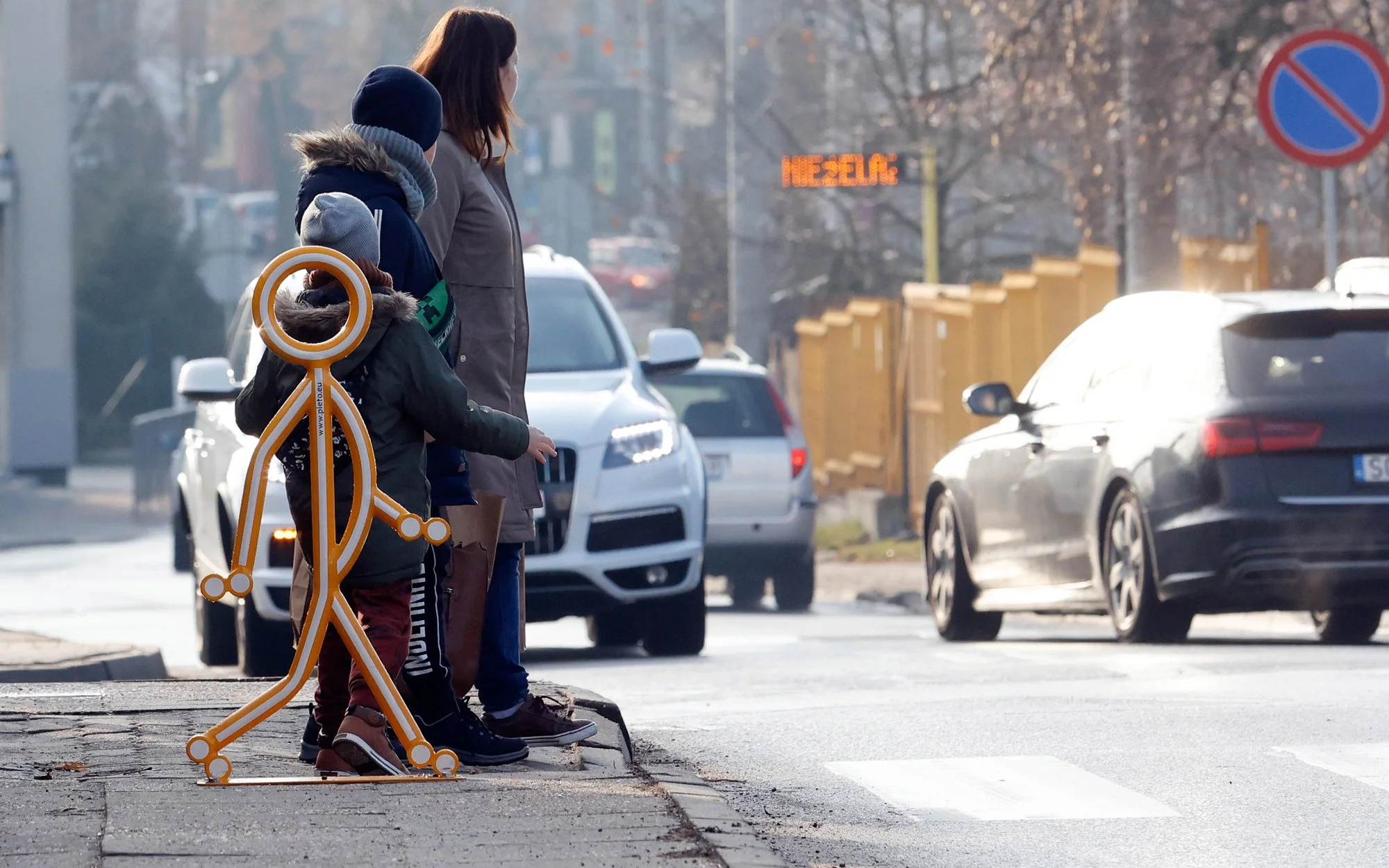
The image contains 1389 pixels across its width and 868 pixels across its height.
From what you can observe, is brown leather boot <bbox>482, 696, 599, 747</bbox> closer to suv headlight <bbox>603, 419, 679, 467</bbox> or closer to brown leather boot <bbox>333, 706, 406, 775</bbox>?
brown leather boot <bbox>333, 706, 406, 775</bbox>

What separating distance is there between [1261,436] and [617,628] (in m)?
2.97

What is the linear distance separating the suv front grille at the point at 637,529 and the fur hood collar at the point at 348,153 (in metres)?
4.73

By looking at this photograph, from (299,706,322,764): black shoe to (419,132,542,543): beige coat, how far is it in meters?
0.74

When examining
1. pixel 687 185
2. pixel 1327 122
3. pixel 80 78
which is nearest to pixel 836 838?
pixel 1327 122

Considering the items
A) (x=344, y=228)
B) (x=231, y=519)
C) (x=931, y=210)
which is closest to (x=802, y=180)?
(x=931, y=210)

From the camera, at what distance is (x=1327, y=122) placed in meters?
13.8

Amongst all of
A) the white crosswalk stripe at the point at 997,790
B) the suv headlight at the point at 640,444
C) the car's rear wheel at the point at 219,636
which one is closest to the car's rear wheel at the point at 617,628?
the suv headlight at the point at 640,444

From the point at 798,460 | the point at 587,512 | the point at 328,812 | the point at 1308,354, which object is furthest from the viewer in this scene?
the point at 798,460

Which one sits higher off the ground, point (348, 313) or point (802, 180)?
point (802, 180)

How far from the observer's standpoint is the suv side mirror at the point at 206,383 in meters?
11.2

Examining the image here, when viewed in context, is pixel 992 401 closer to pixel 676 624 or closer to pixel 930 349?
pixel 676 624

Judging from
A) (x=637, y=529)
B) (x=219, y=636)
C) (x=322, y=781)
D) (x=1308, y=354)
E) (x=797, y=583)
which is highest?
(x=1308, y=354)

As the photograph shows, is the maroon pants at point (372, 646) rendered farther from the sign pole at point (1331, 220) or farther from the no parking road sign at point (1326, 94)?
the no parking road sign at point (1326, 94)

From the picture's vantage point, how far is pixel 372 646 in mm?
5980
